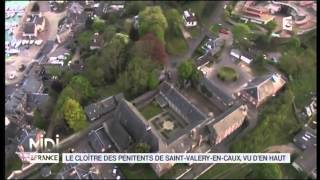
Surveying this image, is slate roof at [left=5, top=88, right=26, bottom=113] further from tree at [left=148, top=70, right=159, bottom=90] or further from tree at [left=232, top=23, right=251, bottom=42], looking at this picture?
tree at [left=232, top=23, right=251, bottom=42]

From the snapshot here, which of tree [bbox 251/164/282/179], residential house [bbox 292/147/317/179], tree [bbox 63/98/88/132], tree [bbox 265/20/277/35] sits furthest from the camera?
tree [bbox 265/20/277/35]

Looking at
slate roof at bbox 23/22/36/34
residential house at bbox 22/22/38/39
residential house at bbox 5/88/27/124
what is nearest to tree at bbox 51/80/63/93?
residential house at bbox 5/88/27/124

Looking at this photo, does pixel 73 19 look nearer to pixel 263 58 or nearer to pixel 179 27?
pixel 179 27

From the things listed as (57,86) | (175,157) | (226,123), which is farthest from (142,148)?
(57,86)

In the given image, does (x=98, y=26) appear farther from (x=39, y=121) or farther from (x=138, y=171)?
(x=138, y=171)

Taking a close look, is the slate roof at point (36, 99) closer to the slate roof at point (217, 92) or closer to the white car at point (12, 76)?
the white car at point (12, 76)

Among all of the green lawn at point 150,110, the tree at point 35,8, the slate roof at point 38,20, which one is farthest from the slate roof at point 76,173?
the tree at point 35,8

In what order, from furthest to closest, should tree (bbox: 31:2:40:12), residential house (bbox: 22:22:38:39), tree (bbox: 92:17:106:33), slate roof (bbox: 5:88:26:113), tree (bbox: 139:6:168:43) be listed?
1. tree (bbox: 31:2:40:12)
2. residential house (bbox: 22:22:38:39)
3. tree (bbox: 92:17:106:33)
4. tree (bbox: 139:6:168:43)
5. slate roof (bbox: 5:88:26:113)
